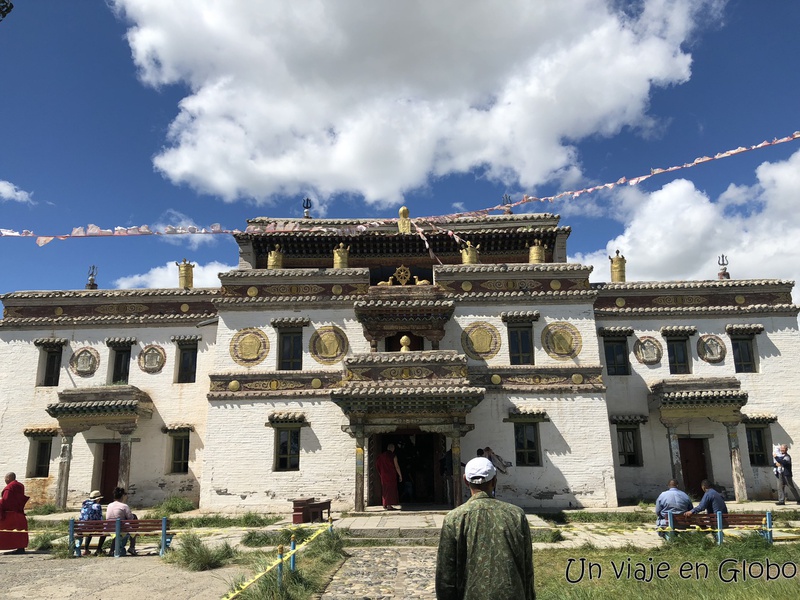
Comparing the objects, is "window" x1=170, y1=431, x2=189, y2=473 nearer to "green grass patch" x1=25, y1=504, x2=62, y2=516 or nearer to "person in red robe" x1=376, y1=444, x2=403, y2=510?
"green grass patch" x1=25, y1=504, x2=62, y2=516

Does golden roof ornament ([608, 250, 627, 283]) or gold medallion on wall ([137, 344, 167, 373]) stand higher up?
golden roof ornament ([608, 250, 627, 283])

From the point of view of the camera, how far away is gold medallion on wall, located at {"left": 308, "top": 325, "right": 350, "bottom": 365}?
1959cm

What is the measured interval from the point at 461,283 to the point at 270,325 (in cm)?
688

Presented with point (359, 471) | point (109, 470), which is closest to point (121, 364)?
point (109, 470)

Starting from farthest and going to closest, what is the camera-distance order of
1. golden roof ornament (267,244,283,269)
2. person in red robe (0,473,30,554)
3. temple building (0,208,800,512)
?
golden roof ornament (267,244,283,269) → temple building (0,208,800,512) → person in red robe (0,473,30,554)

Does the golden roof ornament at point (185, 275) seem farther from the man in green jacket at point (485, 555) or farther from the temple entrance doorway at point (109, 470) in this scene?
the man in green jacket at point (485, 555)

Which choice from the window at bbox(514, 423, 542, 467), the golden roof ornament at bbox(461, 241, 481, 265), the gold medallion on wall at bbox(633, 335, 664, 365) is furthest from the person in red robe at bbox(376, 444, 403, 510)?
the gold medallion on wall at bbox(633, 335, 664, 365)

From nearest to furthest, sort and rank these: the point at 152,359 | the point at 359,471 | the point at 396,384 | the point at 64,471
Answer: the point at 359,471
the point at 396,384
the point at 64,471
the point at 152,359

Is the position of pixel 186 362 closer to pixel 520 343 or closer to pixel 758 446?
pixel 520 343

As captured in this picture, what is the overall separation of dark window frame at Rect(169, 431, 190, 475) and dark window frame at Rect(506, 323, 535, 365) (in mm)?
12068

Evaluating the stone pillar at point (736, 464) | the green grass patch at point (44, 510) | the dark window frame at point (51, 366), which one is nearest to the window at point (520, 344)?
the stone pillar at point (736, 464)

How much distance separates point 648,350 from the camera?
2069 centimetres

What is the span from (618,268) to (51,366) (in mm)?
22709

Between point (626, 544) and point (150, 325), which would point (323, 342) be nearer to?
point (150, 325)
